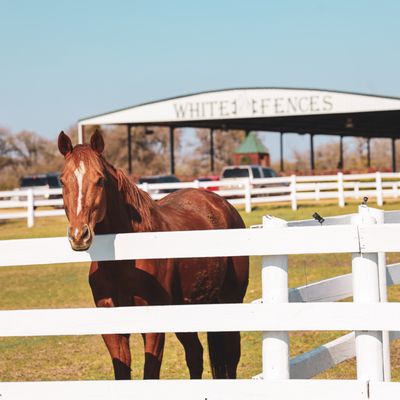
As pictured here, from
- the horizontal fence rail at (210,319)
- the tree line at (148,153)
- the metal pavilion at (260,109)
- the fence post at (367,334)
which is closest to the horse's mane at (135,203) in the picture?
the horizontal fence rail at (210,319)

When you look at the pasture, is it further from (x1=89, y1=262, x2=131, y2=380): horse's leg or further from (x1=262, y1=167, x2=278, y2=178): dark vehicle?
(x1=262, y1=167, x2=278, y2=178): dark vehicle

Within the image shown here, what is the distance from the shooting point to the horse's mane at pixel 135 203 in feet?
21.2

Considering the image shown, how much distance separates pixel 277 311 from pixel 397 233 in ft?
2.58

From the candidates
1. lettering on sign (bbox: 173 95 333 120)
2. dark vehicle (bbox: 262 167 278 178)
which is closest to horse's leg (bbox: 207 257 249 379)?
dark vehicle (bbox: 262 167 278 178)

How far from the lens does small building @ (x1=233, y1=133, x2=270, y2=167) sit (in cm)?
6735

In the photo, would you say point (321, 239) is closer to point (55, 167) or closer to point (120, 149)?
point (55, 167)

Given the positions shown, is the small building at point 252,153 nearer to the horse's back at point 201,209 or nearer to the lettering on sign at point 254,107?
the lettering on sign at point 254,107

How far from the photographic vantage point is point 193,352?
7598 millimetres

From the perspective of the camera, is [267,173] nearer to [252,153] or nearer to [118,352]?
[252,153]

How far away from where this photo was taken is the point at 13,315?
545cm

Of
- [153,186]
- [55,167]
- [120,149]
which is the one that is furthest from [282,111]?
[120,149]

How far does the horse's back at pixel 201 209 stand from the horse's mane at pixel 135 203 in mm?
893

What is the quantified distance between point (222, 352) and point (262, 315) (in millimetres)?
2752

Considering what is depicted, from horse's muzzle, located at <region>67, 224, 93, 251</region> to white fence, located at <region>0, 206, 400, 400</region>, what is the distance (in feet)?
0.35
